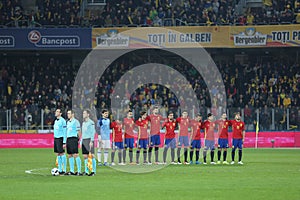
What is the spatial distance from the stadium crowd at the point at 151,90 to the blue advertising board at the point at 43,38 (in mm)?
2636

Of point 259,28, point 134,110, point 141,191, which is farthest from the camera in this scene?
point 259,28

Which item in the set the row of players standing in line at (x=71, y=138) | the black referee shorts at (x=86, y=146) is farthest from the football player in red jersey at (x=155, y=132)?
the black referee shorts at (x=86, y=146)

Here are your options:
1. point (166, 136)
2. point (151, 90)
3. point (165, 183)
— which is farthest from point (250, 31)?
point (165, 183)

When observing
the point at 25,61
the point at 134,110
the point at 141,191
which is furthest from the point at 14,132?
the point at 141,191

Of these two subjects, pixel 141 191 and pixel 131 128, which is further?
pixel 131 128

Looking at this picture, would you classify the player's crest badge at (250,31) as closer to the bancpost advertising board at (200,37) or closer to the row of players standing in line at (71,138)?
the bancpost advertising board at (200,37)

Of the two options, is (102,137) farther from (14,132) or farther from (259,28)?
(259,28)

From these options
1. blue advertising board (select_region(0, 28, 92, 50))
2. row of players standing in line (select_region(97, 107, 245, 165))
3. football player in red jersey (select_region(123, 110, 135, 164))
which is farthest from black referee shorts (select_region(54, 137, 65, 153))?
blue advertising board (select_region(0, 28, 92, 50))

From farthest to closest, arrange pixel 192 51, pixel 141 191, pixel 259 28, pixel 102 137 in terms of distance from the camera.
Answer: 1. pixel 192 51
2. pixel 259 28
3. pixel 102 137
4. pixel 141 191

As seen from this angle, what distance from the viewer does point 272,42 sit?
48.7m

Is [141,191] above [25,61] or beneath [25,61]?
beneath

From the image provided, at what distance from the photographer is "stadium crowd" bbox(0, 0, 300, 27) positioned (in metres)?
50.1

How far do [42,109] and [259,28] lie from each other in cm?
1519

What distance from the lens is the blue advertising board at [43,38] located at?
49.2 m
